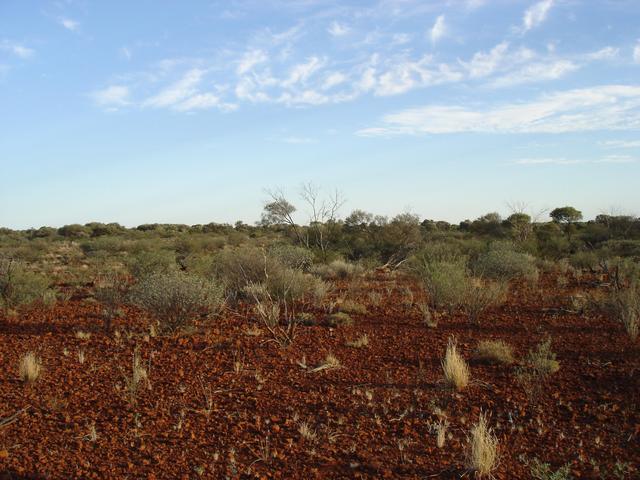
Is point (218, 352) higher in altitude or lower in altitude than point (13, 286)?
lower

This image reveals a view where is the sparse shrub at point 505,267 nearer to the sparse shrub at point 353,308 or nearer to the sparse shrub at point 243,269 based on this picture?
the sparse shrub at point 353,308

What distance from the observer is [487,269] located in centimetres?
1462

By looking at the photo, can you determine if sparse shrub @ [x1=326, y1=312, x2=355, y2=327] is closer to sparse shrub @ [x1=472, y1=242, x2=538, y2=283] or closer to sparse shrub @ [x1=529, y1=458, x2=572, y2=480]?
sparse shrub @ [x1=529, y1=458, x2=572, y2=480]

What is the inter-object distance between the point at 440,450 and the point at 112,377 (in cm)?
409

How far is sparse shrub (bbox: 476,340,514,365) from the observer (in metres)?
6.70

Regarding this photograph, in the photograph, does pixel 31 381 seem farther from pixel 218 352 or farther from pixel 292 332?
pixel 292 332

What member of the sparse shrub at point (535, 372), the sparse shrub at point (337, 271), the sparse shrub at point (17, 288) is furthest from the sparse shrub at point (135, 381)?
the sparse shrub at point (337, 271)

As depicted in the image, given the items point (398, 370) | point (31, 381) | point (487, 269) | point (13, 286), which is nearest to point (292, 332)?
point (398, 370)

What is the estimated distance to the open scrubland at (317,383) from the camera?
4.22m

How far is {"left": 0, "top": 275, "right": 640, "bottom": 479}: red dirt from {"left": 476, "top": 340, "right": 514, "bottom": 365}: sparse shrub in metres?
0.19

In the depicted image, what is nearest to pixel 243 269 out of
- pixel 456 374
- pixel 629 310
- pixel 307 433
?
pixel 456 374

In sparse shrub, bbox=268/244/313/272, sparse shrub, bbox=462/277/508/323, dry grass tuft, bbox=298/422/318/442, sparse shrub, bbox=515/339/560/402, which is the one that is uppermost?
sparse shrub, bbox=268/244/313/272

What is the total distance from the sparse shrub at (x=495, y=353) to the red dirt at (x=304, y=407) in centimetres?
19

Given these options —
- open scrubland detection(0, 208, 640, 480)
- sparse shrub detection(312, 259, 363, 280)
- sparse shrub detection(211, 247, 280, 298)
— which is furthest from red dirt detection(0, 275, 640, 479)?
sparse shrub detection(312, 259, 363, 280)
